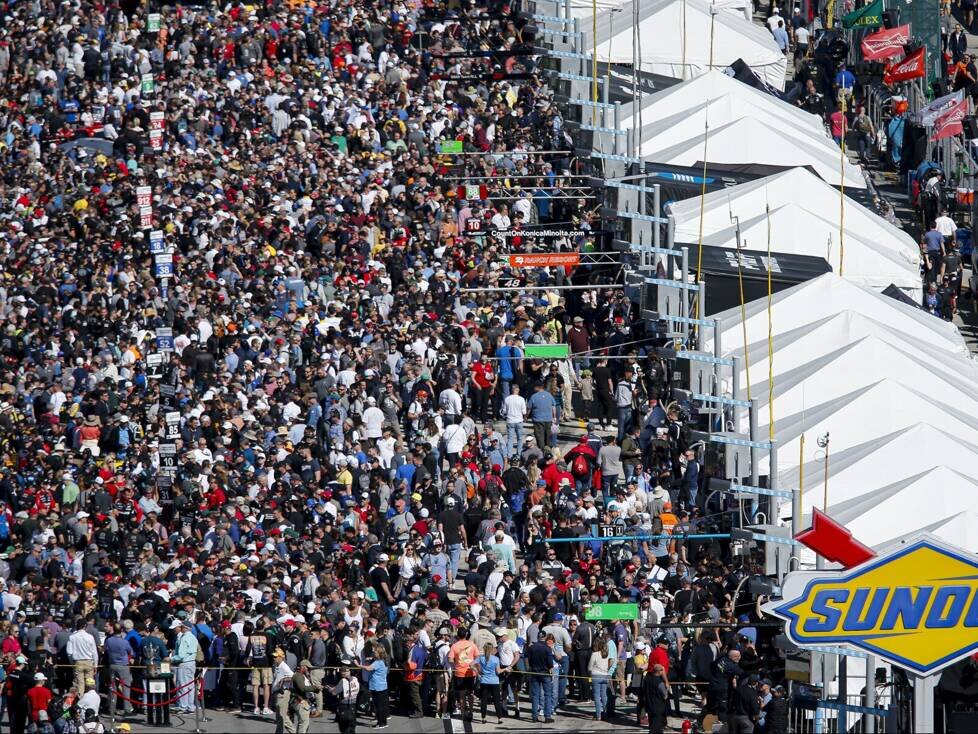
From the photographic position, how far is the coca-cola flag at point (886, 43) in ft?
142

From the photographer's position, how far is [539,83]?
156ft

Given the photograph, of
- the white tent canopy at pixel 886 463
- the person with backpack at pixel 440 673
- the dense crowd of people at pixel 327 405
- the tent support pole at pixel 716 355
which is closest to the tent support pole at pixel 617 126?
the dense crowd of people at pixel 327 405

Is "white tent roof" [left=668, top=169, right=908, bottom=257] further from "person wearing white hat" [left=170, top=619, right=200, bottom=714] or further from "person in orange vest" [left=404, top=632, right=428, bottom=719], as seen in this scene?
"person wearing white hat" [left=170, top=619, right=200, bottom=714]

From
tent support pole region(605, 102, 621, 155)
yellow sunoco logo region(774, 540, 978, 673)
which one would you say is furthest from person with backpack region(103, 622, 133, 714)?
tent support pole region(605, 102, 621, 155)

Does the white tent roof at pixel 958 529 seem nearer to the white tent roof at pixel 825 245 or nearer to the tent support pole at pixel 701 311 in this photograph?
the tent support pole at pixel 701 311

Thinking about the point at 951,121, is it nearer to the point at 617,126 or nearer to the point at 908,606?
the point at 617,126

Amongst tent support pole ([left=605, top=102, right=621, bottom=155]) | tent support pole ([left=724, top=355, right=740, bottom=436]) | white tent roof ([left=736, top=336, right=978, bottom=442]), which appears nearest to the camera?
tent support pole ([left=724, top=355, right=740, bottom=436])

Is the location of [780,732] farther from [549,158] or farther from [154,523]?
[549,158]

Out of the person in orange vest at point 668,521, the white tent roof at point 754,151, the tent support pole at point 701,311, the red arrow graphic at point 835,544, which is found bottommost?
the red arrow graphic at point 835,544

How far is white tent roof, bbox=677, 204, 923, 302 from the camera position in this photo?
3534 centimetres

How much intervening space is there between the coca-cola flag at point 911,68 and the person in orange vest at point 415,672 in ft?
57.5

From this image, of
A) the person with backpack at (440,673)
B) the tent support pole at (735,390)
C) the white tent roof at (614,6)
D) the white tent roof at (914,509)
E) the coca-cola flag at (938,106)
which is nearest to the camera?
the white tent roof at (914,509)

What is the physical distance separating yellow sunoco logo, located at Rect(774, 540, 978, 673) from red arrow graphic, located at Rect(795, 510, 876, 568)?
0.54 metres

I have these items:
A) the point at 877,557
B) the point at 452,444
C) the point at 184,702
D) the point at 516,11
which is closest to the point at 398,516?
the point at 452,444
